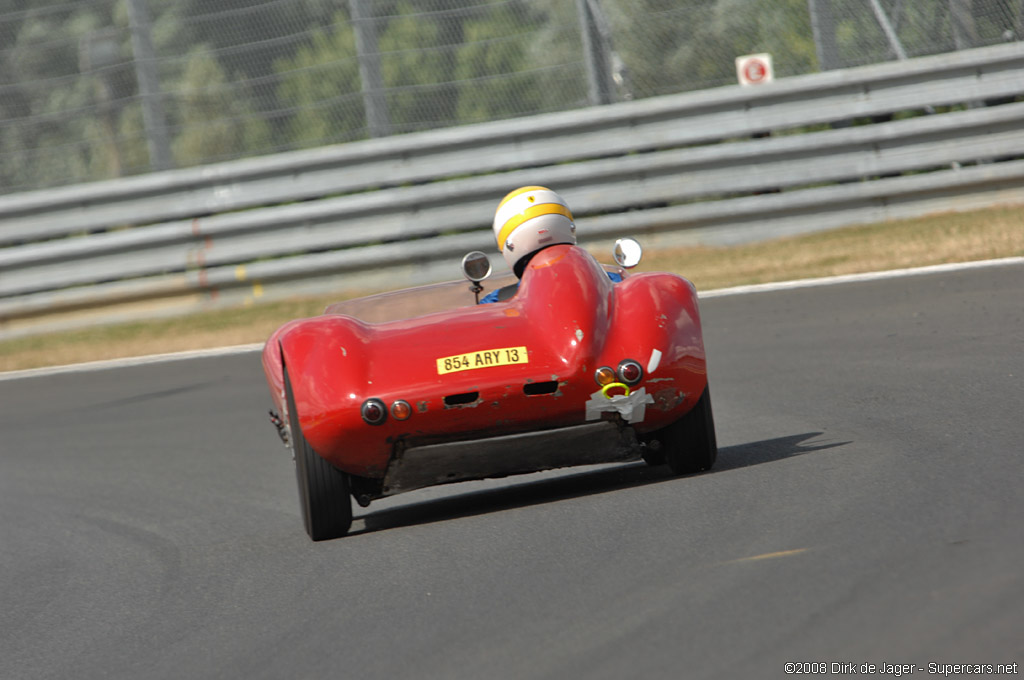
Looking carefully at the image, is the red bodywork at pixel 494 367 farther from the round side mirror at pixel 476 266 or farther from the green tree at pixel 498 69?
the green tree at pixel 498 69

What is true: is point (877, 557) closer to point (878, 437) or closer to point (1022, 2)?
point (878, 437)

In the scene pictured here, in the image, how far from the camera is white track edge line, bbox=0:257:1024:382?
10.6 metres

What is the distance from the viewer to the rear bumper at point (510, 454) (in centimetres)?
496

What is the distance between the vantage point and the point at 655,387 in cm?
502

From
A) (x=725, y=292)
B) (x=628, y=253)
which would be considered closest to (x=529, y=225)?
(x=628, y=253)

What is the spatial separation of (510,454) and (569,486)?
83 cm

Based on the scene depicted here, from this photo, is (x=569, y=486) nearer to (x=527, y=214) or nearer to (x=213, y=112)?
(x=527, y=214)

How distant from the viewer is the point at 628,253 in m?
6.05

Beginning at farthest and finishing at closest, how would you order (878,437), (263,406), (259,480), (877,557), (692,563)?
(263,406)
(259,480)
(878,437)
(692,563)
(877,557)

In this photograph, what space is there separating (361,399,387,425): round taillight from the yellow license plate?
216 millimetres

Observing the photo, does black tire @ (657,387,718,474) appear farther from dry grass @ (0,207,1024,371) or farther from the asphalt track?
dry grass @ (0,207,1024,371)

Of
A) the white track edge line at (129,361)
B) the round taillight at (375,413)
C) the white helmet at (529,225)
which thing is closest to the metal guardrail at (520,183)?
the white track edge line at (129,361)

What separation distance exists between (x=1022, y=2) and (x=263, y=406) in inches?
282

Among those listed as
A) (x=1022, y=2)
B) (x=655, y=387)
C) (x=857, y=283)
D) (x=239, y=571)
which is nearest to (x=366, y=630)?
(x=239, y=571)
